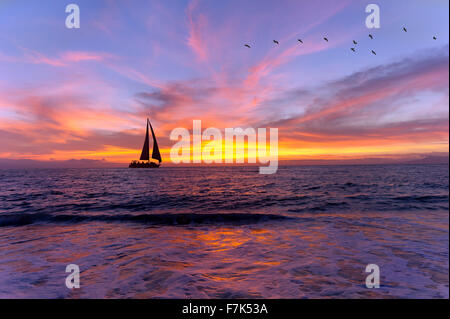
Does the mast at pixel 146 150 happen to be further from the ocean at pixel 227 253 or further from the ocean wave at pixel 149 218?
the ocean at pixel 227 253

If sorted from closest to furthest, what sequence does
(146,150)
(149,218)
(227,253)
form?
(227,253) < (149,218) < (146,150)

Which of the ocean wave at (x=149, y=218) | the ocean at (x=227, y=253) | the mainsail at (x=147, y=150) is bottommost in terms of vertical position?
the ocean wave at (x=149, y=218)

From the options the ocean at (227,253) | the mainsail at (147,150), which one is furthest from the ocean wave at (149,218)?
the mainsail at (147,150)

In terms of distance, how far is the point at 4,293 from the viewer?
211 inches

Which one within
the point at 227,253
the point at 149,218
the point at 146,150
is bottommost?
the point at 149,218

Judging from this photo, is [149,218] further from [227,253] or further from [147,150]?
Answer: [147,150]

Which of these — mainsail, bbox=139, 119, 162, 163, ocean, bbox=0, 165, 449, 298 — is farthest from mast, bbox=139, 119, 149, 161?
ocean, bbox=0, 165, 449, 298

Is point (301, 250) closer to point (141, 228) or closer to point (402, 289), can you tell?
point (402, 289)

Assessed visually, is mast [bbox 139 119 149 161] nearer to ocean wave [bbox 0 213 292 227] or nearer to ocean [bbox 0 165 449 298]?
ocean wave [bbox 0 213 292 227]

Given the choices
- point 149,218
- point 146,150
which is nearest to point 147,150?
point 146,150
